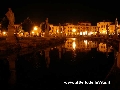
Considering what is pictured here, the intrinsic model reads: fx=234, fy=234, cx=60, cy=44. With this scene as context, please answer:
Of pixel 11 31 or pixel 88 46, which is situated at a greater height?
pixel 11 31

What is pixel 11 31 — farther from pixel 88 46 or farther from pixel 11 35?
pixel 88 46

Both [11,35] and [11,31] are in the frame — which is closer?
[11,31]

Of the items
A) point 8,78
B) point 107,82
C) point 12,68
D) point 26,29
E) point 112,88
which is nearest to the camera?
point 112,88

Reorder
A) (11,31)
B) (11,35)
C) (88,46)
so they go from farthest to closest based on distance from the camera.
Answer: (88,46) < (11,35) < (11,31)

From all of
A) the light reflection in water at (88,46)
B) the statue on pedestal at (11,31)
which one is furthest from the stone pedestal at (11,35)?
the light reflection in water at (88,46)

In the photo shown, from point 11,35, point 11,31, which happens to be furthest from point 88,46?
point 11,31

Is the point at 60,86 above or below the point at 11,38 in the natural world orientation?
below

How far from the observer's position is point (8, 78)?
13.6 metres

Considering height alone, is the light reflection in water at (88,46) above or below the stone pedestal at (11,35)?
Answer: below

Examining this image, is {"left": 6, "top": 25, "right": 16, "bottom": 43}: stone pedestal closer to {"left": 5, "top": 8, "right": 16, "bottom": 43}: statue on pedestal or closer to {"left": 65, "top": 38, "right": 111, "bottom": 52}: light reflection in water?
{"left": 5, "top": 8, "right": 16, "bottom": 43}: statue on pedestal

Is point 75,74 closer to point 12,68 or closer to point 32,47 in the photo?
point 12,68

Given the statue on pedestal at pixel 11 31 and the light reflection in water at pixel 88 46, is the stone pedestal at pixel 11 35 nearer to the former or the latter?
the statue on pedestal at pixel 11 31

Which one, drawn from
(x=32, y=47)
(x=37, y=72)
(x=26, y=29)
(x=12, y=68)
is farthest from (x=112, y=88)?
(x=26, y=29)

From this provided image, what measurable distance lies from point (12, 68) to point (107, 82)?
824 cm
